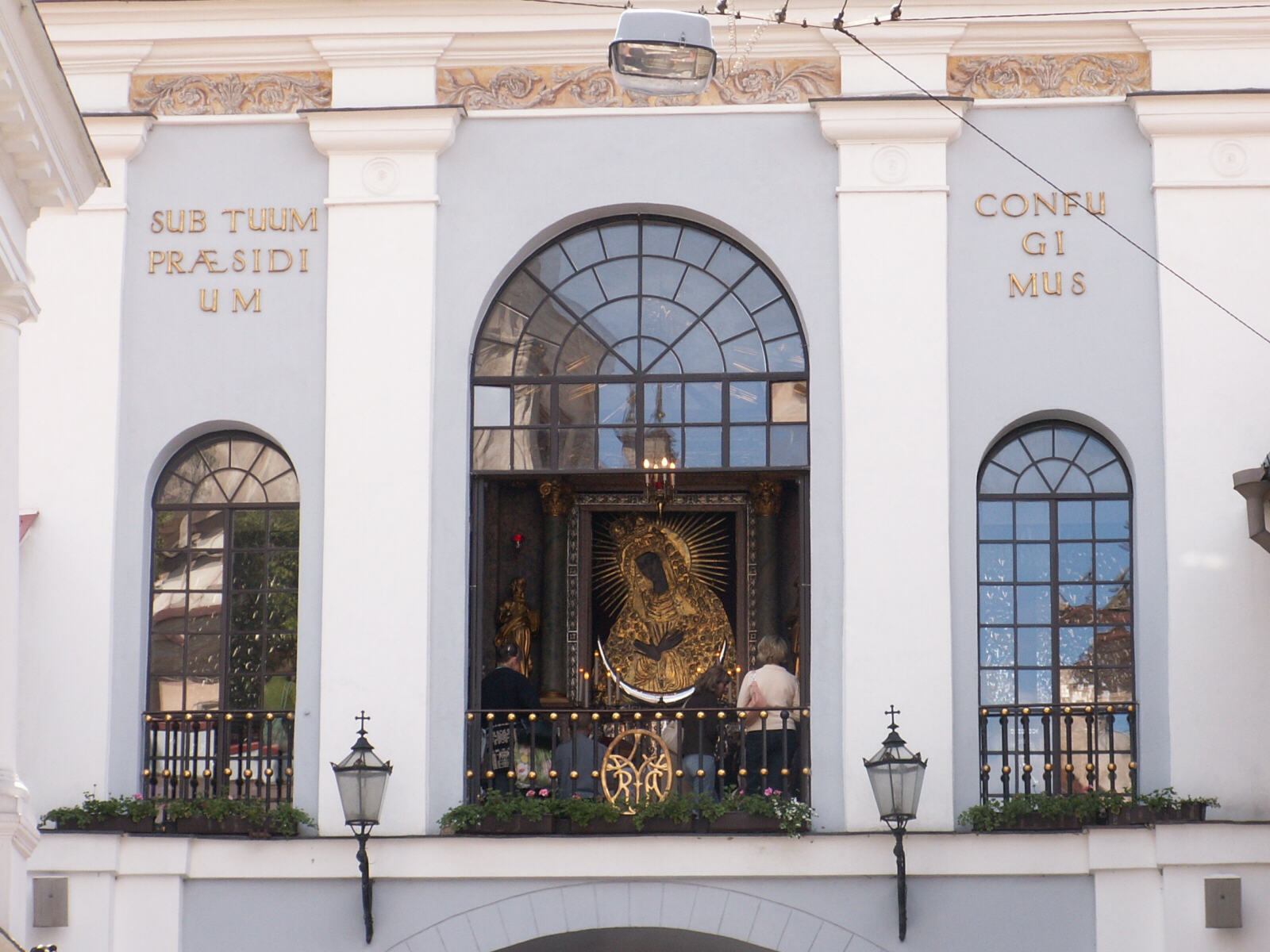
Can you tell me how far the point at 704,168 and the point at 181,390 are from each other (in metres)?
4.16

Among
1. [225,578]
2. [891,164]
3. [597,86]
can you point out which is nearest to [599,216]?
[597,86]

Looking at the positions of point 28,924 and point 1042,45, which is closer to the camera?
point 28,924

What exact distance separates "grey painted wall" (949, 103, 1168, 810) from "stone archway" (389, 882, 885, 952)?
1.61 metres

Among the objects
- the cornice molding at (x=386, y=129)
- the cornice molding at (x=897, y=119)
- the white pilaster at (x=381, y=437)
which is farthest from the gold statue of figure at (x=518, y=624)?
the cornice molding at (x=897, y=119)

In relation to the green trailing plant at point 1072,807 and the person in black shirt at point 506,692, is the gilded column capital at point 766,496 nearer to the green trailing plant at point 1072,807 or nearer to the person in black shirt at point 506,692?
the person in black shirt at point 506,692

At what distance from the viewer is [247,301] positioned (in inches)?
597

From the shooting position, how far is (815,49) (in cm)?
1502

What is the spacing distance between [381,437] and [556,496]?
3916 millimetres

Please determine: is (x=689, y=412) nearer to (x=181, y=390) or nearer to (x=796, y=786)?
(x=796, y=786)

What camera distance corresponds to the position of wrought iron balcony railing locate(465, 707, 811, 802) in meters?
14.4

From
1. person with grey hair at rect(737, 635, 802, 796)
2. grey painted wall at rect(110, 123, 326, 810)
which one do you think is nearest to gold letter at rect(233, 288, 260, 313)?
grey painted wall at rect(110, 123, 326, 810)

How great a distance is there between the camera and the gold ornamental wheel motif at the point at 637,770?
14430mm

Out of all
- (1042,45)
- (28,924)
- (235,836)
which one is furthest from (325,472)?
(1042,45)

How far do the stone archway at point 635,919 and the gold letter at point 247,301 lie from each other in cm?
467
